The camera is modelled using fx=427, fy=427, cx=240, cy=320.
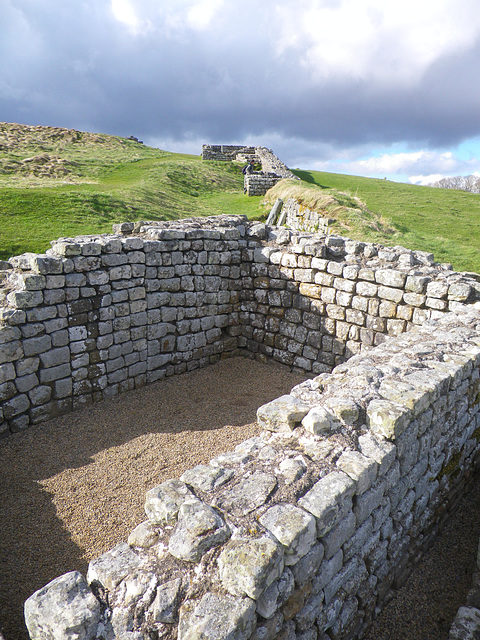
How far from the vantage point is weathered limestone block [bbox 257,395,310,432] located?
4031mm

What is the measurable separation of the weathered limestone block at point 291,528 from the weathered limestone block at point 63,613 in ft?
3.73

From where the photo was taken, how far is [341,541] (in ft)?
10.6

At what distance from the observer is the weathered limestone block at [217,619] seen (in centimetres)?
229

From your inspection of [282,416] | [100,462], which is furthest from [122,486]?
[282,416]

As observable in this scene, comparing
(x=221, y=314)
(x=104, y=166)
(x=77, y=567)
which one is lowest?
(x=77, y=567)

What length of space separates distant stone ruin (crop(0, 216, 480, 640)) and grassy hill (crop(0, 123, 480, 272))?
4.59m

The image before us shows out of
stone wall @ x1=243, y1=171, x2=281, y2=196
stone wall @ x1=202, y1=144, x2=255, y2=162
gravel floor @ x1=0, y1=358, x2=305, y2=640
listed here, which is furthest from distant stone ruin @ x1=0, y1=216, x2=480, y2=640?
stone wall @ x1=202, y1=144, x2=255, y2=162

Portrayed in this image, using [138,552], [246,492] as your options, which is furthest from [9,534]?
[246,492]

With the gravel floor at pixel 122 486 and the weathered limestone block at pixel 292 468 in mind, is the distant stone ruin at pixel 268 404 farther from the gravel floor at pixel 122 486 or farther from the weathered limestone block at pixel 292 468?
the gravel floor at pixel 122 486

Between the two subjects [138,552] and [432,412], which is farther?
[432,412]

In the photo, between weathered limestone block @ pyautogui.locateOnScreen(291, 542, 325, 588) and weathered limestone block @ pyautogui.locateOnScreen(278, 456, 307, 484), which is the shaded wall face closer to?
weathered limestone block @ pyautogui.locateOnScreen(278, 456, 307, 484)

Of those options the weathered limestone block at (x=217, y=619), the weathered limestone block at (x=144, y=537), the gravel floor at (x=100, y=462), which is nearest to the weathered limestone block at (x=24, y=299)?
the gravel floor at (x=100, y=462)

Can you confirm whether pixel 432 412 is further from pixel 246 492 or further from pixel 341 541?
pixel 246 492

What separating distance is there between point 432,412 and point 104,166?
31.2 m
